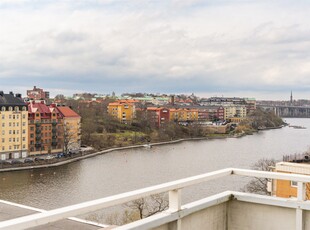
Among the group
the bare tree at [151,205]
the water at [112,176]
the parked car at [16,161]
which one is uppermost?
the bare tree at [151,205]

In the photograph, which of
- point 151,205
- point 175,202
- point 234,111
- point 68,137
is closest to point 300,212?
point 175,202

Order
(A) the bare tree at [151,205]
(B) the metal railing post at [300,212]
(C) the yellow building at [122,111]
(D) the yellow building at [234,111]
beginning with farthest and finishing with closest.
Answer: (D) the yellow building at [234,111] → (C) the yellow building at [122,111] → (A) the bare tree at [151,205] → (B) the metal railing post at [300,212]

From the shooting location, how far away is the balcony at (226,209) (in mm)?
1222

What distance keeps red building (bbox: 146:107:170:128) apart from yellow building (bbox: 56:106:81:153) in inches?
493

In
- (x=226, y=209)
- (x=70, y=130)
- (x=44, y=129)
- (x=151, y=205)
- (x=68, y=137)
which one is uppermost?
(x=226, y=209)

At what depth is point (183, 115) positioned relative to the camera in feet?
144

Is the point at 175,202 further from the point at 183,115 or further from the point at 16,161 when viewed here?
the point at 183,115

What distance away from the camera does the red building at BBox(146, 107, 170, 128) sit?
121ft

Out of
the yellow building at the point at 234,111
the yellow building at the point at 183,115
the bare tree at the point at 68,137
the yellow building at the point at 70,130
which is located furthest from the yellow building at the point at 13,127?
the yellow building at the point at 234,111

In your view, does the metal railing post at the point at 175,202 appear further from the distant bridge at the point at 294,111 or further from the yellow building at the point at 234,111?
the distant bridge at the point at 294,111

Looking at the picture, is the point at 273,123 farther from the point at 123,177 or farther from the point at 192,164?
the point at 123,177

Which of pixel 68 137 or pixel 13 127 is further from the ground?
pixel 13 127

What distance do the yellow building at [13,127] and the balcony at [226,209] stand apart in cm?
1917

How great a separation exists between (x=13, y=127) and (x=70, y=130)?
403 centimetres
